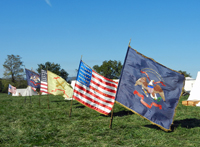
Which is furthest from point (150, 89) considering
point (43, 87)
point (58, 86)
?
point (43, 87)

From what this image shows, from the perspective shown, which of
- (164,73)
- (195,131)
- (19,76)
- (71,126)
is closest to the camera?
(164,73)

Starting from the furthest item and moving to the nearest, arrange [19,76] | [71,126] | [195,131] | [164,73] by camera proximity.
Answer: [19,76] < [71,126] < [195,131] < [164,73]

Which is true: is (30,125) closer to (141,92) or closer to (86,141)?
(86,141)

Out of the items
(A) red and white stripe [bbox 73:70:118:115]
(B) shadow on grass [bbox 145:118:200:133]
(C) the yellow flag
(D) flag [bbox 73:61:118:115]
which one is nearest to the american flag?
(C) the yellow flag

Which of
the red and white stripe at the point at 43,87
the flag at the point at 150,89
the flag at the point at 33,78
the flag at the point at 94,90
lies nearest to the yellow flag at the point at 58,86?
the red and white stripe at the point at 43,87

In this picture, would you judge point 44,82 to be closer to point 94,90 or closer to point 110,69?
point 94,90

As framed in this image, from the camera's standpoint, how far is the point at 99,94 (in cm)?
1227

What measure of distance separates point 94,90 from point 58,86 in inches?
336

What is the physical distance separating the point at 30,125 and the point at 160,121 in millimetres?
7269

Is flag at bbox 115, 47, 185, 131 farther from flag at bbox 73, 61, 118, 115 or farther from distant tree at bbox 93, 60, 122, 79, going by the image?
distant tree at bbox 93, 60, 122, 79

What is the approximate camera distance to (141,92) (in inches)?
399

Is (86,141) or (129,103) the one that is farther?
(129,103)

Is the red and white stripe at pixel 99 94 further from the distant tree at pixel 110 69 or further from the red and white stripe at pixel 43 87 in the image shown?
the distant tree at pixel 110 69

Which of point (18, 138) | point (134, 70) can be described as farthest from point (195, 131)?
point (18, 138)
